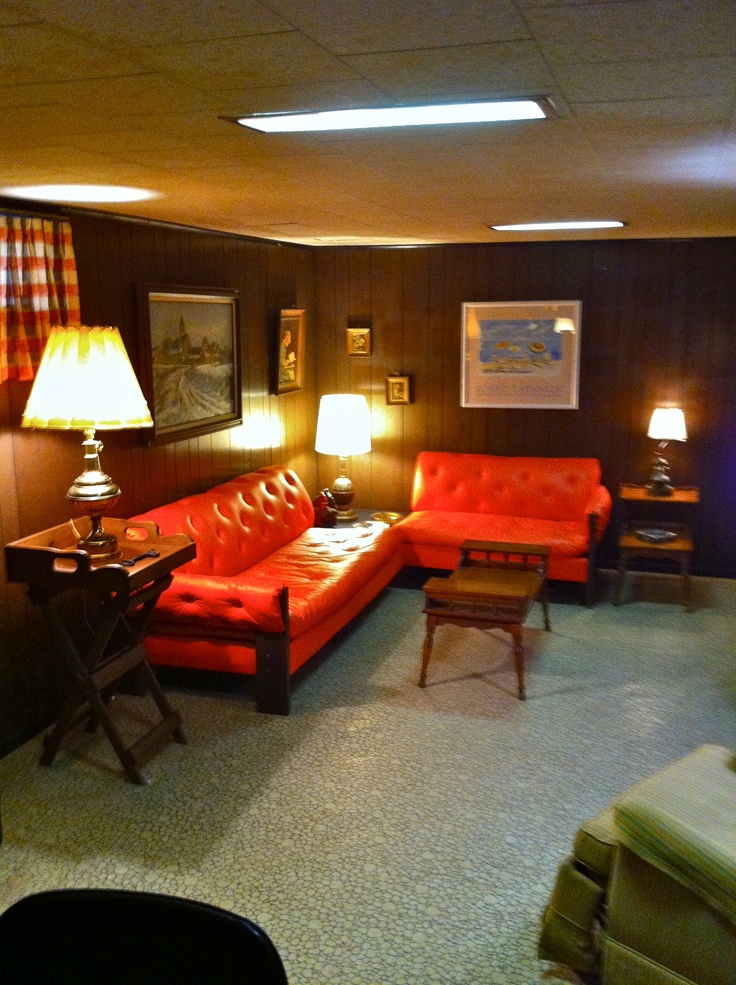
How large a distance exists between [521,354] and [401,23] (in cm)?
505

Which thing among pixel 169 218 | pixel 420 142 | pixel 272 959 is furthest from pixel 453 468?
pixel 272 959

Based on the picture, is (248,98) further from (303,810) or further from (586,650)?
(586,650)

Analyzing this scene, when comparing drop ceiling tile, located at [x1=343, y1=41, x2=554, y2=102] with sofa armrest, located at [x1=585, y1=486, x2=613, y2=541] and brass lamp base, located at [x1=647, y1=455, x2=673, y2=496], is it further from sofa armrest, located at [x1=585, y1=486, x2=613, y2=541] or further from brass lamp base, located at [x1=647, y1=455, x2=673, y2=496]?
brass lamp base, located at [x1=647, y1=455, x2=673, y2=496]

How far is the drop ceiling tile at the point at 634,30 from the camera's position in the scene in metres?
1.34

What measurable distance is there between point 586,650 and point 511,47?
12.7 feet

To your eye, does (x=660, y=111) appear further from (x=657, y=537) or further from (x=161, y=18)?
(x=657, y=537)

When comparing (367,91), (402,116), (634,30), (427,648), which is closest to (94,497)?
(427,648)

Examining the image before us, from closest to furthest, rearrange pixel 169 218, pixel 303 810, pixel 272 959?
pixel 272 959, pixel 303 810, pixel 169 218

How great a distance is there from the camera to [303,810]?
11.0 feet

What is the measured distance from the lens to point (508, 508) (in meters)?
6.23

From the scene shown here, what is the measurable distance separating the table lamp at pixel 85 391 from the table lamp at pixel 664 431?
365 centimetres

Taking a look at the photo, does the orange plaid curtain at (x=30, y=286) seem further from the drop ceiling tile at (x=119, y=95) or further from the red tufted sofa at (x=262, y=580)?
the drop ceiling tile at (x=119, y=95)

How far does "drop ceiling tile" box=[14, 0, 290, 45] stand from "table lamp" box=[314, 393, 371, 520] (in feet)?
15.5

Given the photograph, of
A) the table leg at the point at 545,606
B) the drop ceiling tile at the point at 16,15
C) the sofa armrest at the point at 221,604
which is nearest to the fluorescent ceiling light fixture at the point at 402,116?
the drop ceiling tile at the point at 16,15
